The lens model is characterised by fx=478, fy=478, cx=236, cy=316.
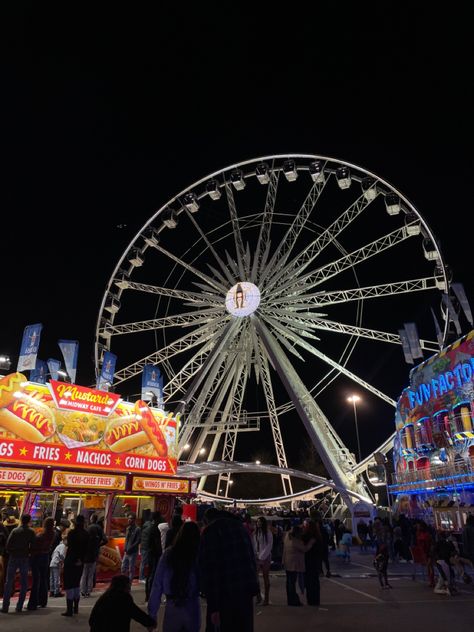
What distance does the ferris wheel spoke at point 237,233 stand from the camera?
22.8 meters

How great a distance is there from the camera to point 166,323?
23406 mm

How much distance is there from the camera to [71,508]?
1502 centimetres

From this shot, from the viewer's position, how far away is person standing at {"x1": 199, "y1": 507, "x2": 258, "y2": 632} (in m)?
3.73

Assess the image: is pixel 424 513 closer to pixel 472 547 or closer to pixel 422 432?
pixel 422 432

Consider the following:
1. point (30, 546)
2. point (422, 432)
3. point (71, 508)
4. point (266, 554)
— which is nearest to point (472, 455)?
point (422, 432)

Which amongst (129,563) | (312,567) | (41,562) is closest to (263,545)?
(312,567)

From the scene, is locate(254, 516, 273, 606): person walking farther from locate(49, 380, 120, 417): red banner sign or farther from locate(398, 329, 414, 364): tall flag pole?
locate(398, 329, 414, 364): tall flag pole

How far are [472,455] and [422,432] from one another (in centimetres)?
394

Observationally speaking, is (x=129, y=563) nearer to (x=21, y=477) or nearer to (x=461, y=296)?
(x=21, y=477)

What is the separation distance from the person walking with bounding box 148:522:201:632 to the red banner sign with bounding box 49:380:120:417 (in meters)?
10.9

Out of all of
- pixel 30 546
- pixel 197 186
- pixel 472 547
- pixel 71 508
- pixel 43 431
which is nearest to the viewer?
pixel 30 546

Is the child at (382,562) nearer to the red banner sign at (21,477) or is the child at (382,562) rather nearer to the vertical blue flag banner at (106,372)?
the red banner sign at (21,477)

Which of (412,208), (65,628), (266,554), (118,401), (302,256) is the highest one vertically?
(412,208)

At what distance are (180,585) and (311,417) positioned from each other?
16.9m
